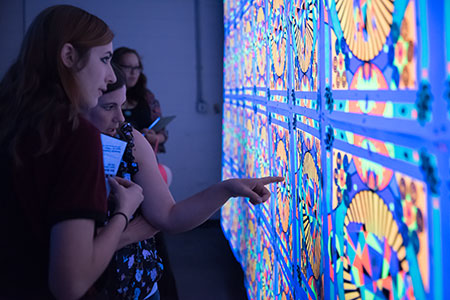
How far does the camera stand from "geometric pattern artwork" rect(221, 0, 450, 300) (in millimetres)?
781

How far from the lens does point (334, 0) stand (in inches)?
49.3

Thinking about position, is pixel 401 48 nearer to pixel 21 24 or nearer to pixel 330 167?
pixel 330 167

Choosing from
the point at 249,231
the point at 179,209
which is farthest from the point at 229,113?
the point at 179,209

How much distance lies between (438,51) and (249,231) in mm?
2405

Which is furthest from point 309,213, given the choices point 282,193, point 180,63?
point 180,63

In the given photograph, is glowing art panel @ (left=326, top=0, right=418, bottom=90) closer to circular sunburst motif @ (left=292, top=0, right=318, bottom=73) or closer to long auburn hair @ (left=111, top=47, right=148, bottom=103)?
circular sunburst motif @ (left=292, top=0, right=318, bottom=73)

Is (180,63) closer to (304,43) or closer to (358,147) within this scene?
(304,43)

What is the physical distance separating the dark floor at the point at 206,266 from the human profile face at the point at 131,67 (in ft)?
4.99

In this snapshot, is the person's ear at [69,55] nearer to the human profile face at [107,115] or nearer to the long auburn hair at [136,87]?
the human profile face at [107,115]

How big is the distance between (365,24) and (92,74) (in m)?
0.62

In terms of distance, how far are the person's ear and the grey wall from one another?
3.95m

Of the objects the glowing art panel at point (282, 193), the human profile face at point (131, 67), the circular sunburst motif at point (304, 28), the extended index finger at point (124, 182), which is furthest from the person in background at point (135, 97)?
the extended index finger at point (124, 182)

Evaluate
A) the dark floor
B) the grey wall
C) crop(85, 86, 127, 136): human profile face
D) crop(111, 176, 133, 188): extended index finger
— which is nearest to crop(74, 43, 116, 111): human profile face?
crop(111, 176, 133, 188): extended index finger

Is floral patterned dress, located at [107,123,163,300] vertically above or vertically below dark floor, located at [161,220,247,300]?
above
